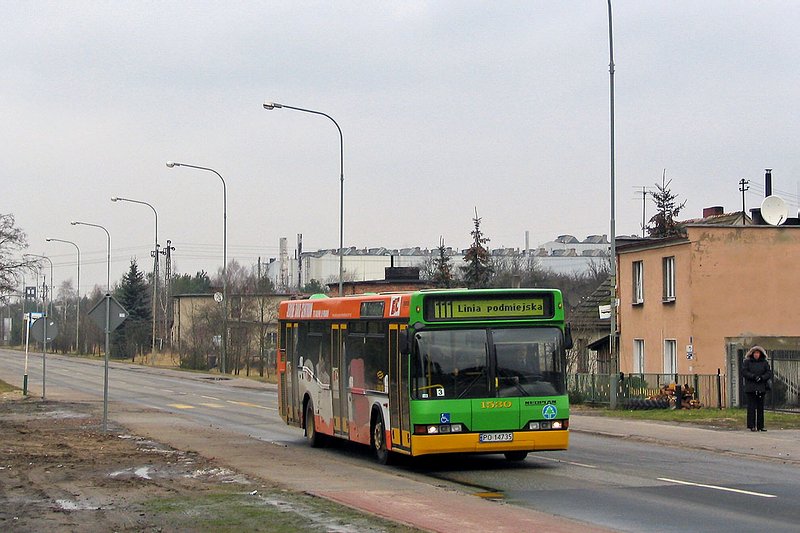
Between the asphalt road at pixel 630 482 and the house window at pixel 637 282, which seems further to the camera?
the house window at pixel 637 282

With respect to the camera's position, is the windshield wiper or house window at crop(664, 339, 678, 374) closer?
the windshield wiper

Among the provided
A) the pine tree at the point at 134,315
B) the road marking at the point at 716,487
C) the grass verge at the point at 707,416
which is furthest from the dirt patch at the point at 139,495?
the pine tree at the point at 134,315

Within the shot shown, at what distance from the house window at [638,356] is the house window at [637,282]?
1.45 metres

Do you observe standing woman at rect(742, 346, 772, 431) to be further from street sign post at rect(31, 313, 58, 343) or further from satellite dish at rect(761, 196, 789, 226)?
street sign post at rect(31, 313, 58, 343)

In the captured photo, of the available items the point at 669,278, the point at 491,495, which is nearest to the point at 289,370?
the point at 491,495

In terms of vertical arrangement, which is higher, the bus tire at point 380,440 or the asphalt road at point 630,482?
the bus tire at point 380,440

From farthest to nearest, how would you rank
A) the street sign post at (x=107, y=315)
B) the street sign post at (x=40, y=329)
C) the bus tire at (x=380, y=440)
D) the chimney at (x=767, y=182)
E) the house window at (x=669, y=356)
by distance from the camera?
the chimney at (x=767, y=182) → the house window at (x=669, y=356) → the street sign post at (x=40, y=329) → the street sign post at (x=107, y=315) → the bus tire at (x=380, y=440)

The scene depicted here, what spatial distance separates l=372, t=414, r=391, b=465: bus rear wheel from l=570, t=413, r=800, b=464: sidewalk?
19.8ft

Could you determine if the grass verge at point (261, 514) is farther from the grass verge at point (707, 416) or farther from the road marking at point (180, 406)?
the road marking at point (180, 406)

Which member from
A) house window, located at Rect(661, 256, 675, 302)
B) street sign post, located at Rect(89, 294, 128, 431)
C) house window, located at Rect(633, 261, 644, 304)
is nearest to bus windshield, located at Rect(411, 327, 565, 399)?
street sign post, located at Rect(89, 294, 128, 431)

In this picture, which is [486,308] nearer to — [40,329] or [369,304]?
[369,304]

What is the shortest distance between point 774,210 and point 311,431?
21963mm

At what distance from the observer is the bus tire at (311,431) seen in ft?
73.7

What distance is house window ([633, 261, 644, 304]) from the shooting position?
41.4 meters
